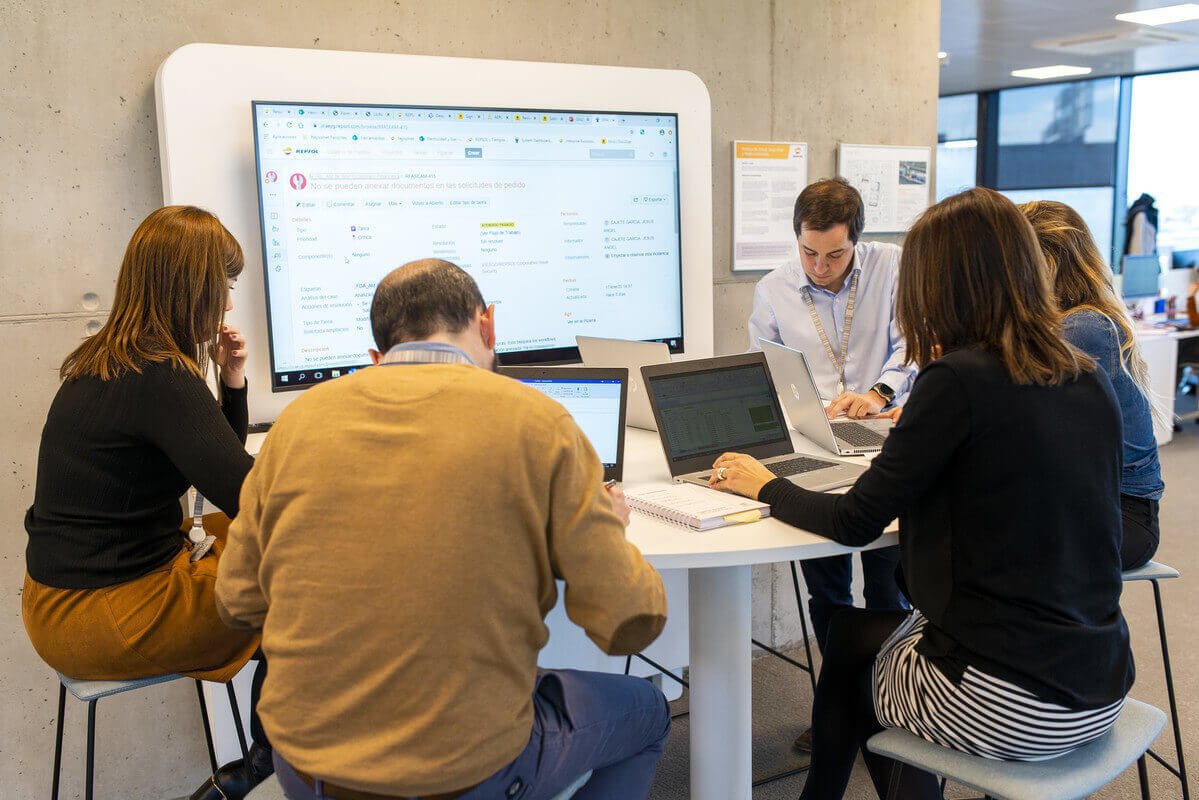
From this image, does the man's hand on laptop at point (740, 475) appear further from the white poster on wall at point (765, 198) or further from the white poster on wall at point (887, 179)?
the white poster on wall at point (887, 179)

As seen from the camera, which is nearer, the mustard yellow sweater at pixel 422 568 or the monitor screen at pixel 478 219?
the mustard yellow sweater at pixel 422 568

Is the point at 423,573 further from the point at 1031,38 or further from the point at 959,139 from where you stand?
the point at 959,139

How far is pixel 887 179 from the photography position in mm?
3650

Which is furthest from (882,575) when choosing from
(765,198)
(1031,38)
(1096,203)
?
(1096,203)

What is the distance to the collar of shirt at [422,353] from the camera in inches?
54.7

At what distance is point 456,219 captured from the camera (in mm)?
2812

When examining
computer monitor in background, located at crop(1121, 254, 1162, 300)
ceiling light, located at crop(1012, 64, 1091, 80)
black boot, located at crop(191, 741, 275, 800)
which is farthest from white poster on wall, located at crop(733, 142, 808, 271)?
ceiling light, located at crop(1012, 64, 1091, 80)

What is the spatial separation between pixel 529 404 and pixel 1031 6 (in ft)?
20.8

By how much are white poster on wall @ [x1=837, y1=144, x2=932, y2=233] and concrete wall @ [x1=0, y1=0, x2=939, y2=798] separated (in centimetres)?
65

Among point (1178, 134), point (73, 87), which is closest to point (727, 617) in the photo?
point (73, 87)

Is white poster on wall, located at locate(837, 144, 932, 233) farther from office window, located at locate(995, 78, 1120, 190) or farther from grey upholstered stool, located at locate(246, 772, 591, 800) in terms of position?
office window, located at locate(995, 78, 1120, 190)

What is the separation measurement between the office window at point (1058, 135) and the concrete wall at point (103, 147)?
7.97 meters

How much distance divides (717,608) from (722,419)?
429mm

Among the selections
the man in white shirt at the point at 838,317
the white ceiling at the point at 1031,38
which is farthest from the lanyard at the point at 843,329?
the white ceiling at the point at 1031,38
